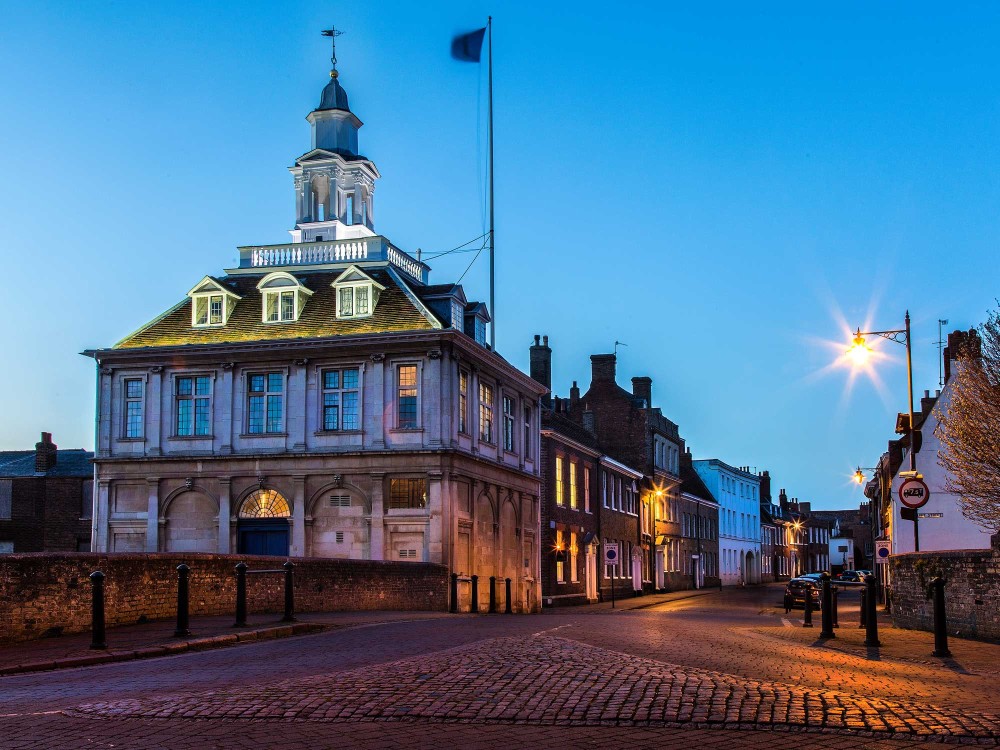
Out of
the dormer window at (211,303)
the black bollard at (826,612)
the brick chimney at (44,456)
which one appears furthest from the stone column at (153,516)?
the black bollard at (826,612)

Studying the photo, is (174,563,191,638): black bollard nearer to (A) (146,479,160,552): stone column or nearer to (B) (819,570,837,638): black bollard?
(B) (819,570,837,638): black bollard

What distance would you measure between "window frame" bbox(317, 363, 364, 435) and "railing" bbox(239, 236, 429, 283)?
5.04 meters

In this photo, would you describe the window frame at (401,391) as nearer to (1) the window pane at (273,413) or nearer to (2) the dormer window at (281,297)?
(1) the window pane at (273,413)

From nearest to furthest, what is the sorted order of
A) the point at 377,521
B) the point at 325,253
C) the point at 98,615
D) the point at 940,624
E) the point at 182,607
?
the point at 98,615 < the point at 940,624 < the point at 182,607 < the point at 377,521 < the point at 325,253

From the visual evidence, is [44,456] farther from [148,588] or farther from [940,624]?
[940,624]

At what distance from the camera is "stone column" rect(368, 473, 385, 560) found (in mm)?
38031

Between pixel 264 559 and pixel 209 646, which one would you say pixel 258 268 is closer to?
pixel 264 559

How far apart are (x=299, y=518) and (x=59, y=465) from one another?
77.2ft

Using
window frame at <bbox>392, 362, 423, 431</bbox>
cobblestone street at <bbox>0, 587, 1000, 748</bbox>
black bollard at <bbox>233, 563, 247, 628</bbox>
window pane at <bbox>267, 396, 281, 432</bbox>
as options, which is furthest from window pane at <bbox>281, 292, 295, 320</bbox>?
cobblestone street at <bbox>0, 587, 1000, 748</bbox>

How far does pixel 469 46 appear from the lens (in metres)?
48.1

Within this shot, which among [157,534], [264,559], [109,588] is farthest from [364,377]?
[109,588]

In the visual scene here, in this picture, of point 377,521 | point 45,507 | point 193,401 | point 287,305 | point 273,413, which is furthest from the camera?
point 45,507

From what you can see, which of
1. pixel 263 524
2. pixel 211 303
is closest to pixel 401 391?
pixel 263 524

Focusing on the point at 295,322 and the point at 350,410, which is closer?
the point at 350,410
